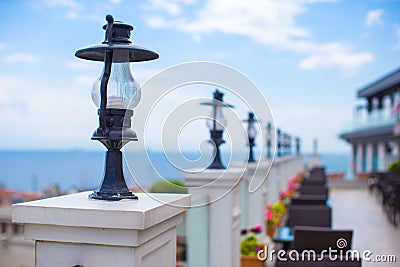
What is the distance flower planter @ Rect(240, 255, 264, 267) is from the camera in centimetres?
422

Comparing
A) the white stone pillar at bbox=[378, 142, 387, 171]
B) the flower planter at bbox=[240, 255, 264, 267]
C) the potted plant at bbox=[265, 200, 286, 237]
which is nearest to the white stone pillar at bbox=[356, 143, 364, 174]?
the white stone pillar at bbox=[378, 142, 387, 171]

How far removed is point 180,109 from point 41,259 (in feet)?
3.10

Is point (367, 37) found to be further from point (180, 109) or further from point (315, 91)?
point (180, 109)

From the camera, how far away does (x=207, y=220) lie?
3521mm

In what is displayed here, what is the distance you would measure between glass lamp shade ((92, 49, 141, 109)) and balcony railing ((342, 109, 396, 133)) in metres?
22.9

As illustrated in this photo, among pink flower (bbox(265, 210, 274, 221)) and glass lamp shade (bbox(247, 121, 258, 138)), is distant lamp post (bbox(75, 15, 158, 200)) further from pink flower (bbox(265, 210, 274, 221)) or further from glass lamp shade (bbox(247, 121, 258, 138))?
pink flower (bbox(265, 210, 274, 221))

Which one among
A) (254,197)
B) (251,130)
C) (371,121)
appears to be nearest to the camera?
(254,197)

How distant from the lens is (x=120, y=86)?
1877 millimetres

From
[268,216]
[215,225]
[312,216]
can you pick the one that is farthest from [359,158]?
[215,225]

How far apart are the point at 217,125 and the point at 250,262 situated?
1.29 metres

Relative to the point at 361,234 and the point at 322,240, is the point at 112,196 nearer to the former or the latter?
the point at 322,240

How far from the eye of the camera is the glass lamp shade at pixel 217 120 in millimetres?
3725

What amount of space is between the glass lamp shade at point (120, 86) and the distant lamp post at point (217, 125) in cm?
176

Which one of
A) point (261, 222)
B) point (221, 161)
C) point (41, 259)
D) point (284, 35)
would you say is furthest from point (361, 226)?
point (284, 35)
